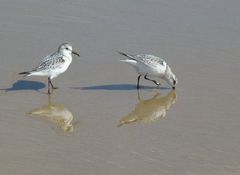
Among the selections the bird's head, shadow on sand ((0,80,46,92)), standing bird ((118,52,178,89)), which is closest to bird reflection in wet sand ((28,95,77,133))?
shadow on sand ((0,80,46,92))

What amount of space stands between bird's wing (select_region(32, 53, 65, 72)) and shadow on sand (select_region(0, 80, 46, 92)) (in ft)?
0.87

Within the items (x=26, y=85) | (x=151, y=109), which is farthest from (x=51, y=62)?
(x=151, y=109)

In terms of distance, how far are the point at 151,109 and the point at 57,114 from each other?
1298mm

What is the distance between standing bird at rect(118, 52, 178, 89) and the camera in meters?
9.59

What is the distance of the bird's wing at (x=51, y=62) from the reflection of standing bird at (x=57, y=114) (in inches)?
29.4

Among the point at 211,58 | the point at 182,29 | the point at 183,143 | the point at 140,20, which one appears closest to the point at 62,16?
the point at 140,20

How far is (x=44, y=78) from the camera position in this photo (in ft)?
33.2

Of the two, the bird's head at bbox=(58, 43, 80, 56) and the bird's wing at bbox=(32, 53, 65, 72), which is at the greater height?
the bird's head at bbox=(58, 43, 80, 56)

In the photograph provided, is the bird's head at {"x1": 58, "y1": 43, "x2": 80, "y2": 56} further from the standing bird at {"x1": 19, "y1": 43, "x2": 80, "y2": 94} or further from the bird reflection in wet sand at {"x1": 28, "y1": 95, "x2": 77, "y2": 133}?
the bird reflection in wet sand at {"x1": 28, "y1": 95, "x2": 77, "y2": 133}

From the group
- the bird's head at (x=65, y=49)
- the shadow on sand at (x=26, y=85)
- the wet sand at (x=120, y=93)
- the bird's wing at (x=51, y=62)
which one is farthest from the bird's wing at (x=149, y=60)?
the shadow on sand at (x=26, y=85)

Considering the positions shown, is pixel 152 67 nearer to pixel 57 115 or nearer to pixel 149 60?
pixel 149 60

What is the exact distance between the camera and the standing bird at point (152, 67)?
9.59m

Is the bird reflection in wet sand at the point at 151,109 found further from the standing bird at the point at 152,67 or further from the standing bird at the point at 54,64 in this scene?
the standing bird at the point at 54,64

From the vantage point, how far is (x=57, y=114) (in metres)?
8.74
